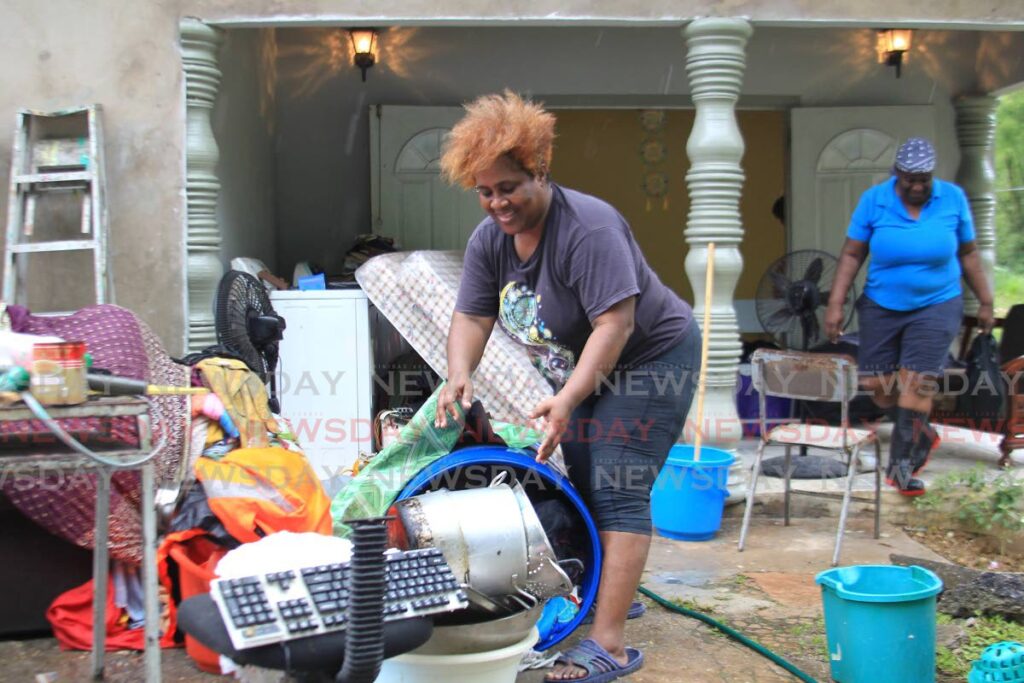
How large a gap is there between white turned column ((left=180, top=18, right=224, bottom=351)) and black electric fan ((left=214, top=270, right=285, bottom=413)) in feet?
1.46

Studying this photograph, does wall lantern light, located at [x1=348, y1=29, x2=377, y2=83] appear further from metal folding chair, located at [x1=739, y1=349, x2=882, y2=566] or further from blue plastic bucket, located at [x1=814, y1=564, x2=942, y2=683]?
blue plastic bucket, located at [x1=814, y1=564, x2=942, y2=683]

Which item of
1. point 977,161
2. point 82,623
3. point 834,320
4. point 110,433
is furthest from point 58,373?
point 977,161

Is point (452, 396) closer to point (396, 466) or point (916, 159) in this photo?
point (396, 466)

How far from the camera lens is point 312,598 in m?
2.21

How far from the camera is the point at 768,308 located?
726cm

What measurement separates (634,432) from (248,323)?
7.99 feet

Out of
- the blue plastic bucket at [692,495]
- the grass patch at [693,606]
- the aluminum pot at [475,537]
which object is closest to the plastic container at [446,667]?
the aluminum pot at [475,537]

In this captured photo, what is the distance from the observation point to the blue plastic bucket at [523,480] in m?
3.42

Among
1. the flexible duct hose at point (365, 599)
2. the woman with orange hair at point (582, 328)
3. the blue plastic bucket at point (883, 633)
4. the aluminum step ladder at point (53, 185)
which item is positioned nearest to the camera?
the flexible duct hose at point (365, 599)

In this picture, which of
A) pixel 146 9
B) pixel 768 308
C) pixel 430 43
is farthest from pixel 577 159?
pixel 146 9

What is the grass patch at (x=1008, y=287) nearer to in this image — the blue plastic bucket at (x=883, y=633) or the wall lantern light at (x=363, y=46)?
the wall lantern light at (x=363, y=46)

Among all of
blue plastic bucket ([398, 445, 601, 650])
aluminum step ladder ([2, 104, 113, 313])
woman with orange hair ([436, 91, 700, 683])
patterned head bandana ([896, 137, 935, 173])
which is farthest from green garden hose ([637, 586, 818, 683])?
aluminum step ladder ([2, 104, 113, 313])

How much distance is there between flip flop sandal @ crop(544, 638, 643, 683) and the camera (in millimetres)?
3289

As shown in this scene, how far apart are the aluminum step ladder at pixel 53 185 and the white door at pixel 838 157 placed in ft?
18.2
